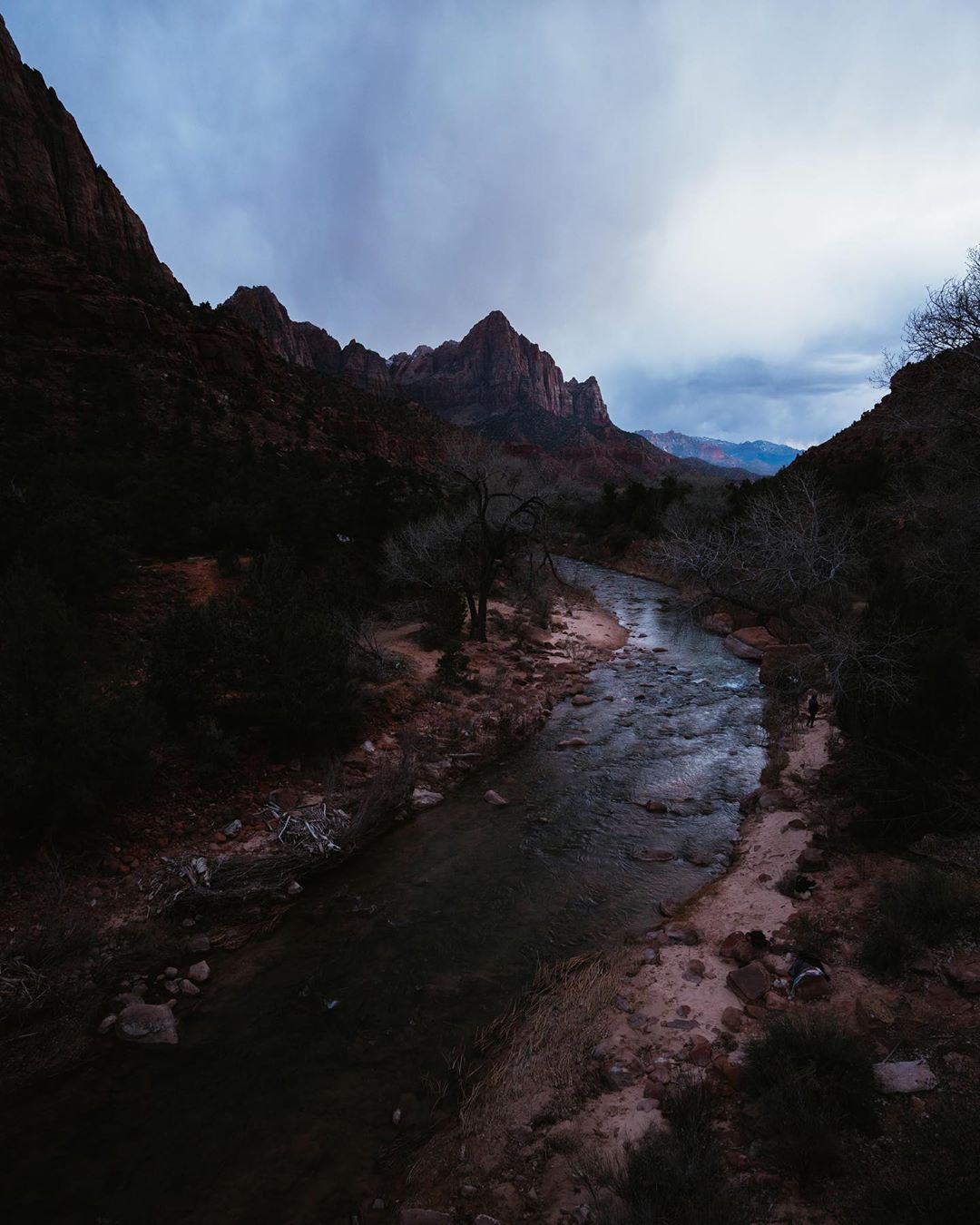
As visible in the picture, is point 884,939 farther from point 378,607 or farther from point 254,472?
point 254,472

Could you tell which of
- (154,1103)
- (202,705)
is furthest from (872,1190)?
(202,705)

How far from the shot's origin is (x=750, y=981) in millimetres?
4703

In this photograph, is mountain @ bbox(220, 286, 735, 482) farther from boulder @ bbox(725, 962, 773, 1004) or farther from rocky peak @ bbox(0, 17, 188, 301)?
boulder @ bbox(725, 962, 773, 1004)

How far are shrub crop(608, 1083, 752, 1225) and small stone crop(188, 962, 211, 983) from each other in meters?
3.95

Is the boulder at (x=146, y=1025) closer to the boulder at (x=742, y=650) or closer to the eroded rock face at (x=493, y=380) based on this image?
the boulder at (x=742, y=650)

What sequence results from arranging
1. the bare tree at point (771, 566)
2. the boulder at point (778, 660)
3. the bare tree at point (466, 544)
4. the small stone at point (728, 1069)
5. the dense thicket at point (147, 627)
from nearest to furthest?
the small stone at point (728, 1069)
the dense thicket at point (147, 627)
the bare tree at point (771, 566)
the boulder at point (778, 660)
the bare tree at point (466, 544)

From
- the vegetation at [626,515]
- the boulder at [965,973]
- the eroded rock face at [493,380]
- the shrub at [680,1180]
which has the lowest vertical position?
the shrub at [680,1180]

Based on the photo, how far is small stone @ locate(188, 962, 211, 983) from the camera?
5.14 metres

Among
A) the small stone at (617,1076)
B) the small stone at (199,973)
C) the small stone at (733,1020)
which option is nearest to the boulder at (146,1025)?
the small stone at (199,973)

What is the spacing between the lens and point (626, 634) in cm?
1888

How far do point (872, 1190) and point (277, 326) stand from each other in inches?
4587

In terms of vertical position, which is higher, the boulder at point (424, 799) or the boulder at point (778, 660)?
the boulder at point (778, 660)

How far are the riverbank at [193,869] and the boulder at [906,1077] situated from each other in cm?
535

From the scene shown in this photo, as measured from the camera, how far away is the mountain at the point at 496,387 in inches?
3772
